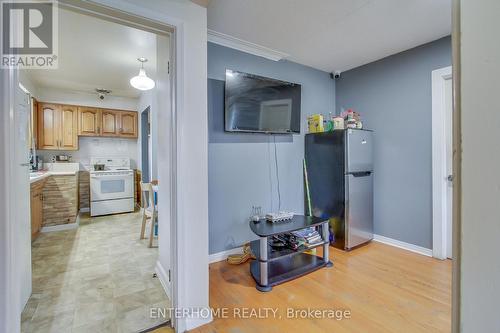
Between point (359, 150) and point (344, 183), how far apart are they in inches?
18.6

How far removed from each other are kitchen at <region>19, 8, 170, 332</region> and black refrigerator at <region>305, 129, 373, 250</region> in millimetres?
2064

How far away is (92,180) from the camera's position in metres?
4.53

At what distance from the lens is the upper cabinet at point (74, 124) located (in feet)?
14.4

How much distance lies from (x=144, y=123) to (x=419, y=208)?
17.0 feet

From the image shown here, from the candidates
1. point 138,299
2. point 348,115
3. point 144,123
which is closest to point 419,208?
point 348,115

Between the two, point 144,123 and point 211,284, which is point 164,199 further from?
point 144,123

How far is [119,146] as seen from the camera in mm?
5395

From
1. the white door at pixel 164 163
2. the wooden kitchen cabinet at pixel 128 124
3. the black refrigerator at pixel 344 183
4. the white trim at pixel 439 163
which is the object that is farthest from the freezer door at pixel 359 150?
the wooden kitchen cabinet at pixel 128 124

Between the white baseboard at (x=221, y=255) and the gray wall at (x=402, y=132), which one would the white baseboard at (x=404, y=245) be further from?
the white baseboard at (x=221, y=255)

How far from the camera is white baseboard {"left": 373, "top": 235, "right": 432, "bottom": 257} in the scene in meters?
2.69

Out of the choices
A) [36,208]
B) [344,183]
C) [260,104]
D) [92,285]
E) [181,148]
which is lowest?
[92,285]

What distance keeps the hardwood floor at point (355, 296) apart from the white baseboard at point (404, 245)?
0.10 meters

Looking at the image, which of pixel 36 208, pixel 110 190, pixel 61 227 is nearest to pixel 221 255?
pixel 36 208

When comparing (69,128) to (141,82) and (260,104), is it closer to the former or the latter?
(141,82)
